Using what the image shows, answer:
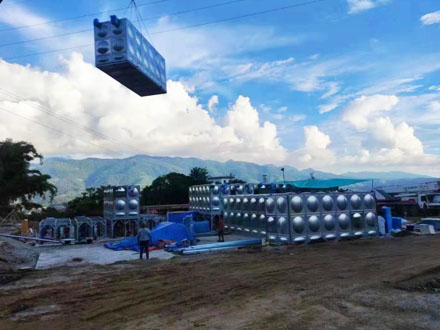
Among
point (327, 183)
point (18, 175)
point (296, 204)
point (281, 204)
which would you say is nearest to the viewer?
point (296, 204)

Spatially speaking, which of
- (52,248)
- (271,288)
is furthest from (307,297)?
(52,248)

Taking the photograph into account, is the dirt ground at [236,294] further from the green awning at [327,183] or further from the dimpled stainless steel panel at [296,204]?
the green awning at [327,183]

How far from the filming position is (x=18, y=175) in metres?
42.9

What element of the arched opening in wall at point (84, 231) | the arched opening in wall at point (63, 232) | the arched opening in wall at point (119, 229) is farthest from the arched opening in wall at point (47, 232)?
the arched opening in wall at point (119, 229)

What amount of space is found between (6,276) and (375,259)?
1373 centimetres

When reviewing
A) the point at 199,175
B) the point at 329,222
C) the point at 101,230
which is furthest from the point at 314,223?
the point at 199,175

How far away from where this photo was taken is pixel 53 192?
151 feet

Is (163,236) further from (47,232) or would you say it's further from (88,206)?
(88,206)

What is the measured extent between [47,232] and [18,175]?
59.8ft

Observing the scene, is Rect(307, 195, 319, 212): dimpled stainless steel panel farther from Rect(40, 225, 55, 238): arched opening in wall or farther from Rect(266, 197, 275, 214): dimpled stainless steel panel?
Rect(40, 225, 55, 238): arched opening in wall

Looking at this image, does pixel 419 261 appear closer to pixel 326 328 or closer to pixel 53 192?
pixel 326 328

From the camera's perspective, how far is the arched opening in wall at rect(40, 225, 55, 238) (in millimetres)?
26688

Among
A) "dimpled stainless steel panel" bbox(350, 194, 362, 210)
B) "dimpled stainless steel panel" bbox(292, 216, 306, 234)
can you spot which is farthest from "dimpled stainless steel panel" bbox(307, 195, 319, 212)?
A: "dimpled stainless steel panel" bbox(350, 194, 362, 210)

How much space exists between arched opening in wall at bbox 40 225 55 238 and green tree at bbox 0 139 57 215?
58.6 feet
